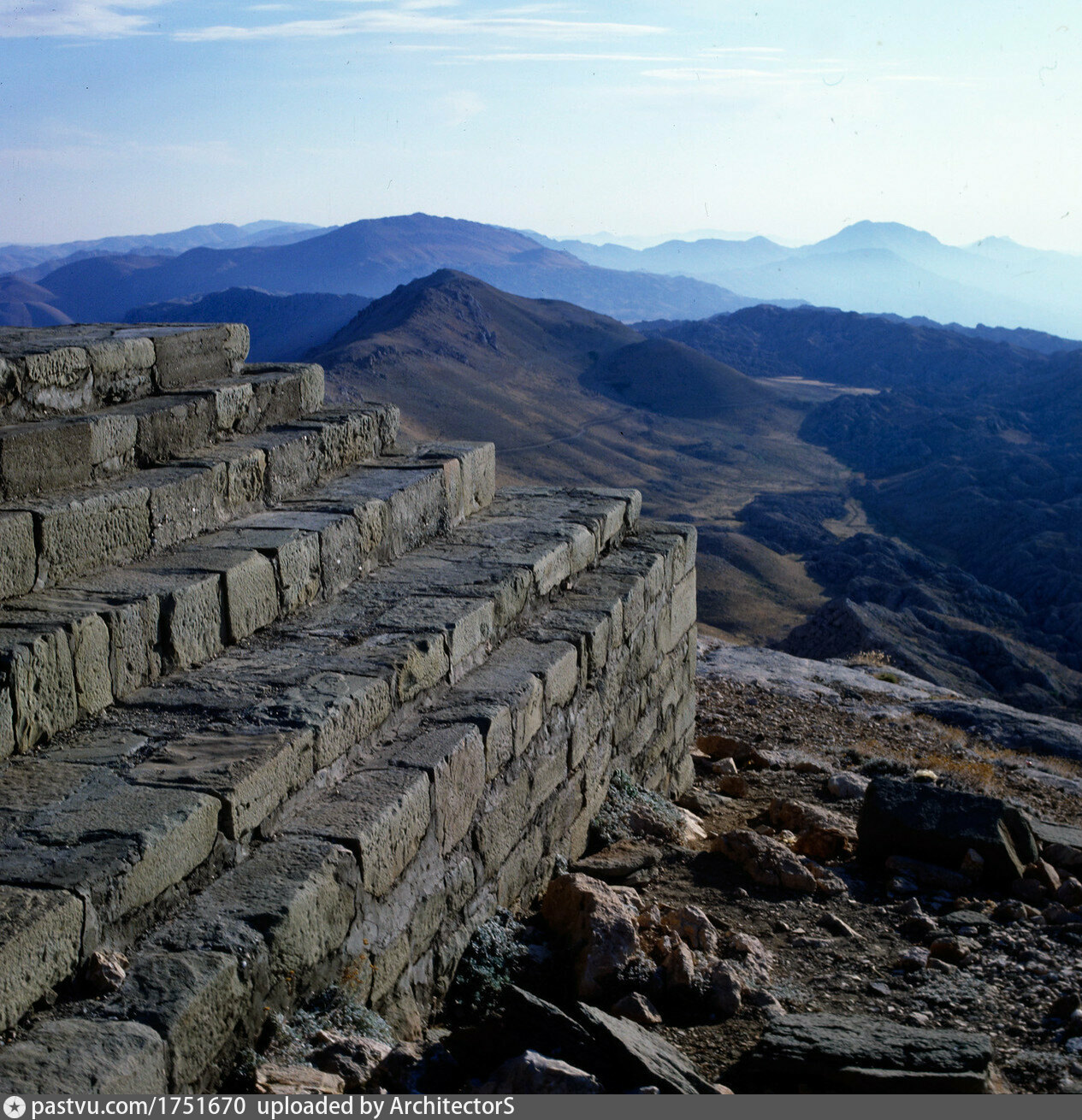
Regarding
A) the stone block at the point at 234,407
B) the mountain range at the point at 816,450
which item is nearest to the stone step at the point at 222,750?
the stone block at the point at 234,407

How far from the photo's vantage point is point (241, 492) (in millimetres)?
4062

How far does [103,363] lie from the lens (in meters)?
4.02

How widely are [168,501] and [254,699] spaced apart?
103cm

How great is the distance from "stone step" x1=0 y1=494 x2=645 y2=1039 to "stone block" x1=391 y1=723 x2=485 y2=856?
16 cm

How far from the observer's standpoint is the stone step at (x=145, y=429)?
329 centimetres

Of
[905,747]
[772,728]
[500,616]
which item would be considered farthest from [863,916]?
[905,747]

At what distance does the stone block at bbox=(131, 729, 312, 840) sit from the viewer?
2432mm

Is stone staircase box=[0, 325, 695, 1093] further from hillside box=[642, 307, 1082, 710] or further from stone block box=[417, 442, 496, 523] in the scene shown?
hillside box=[642, 307, 1082, 710]

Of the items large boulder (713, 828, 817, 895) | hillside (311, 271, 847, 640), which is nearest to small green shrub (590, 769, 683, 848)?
large boulder (713, 828, 817, 895)

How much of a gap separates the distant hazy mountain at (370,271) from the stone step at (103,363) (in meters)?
98.2

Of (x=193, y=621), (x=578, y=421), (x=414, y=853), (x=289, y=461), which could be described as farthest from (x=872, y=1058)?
(x=578, y=421)

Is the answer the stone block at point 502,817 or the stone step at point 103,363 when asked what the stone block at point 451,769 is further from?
the stone step at point 103,363

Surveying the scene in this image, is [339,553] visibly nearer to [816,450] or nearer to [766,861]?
[766,861]

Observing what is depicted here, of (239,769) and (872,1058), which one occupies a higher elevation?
(239,769)
